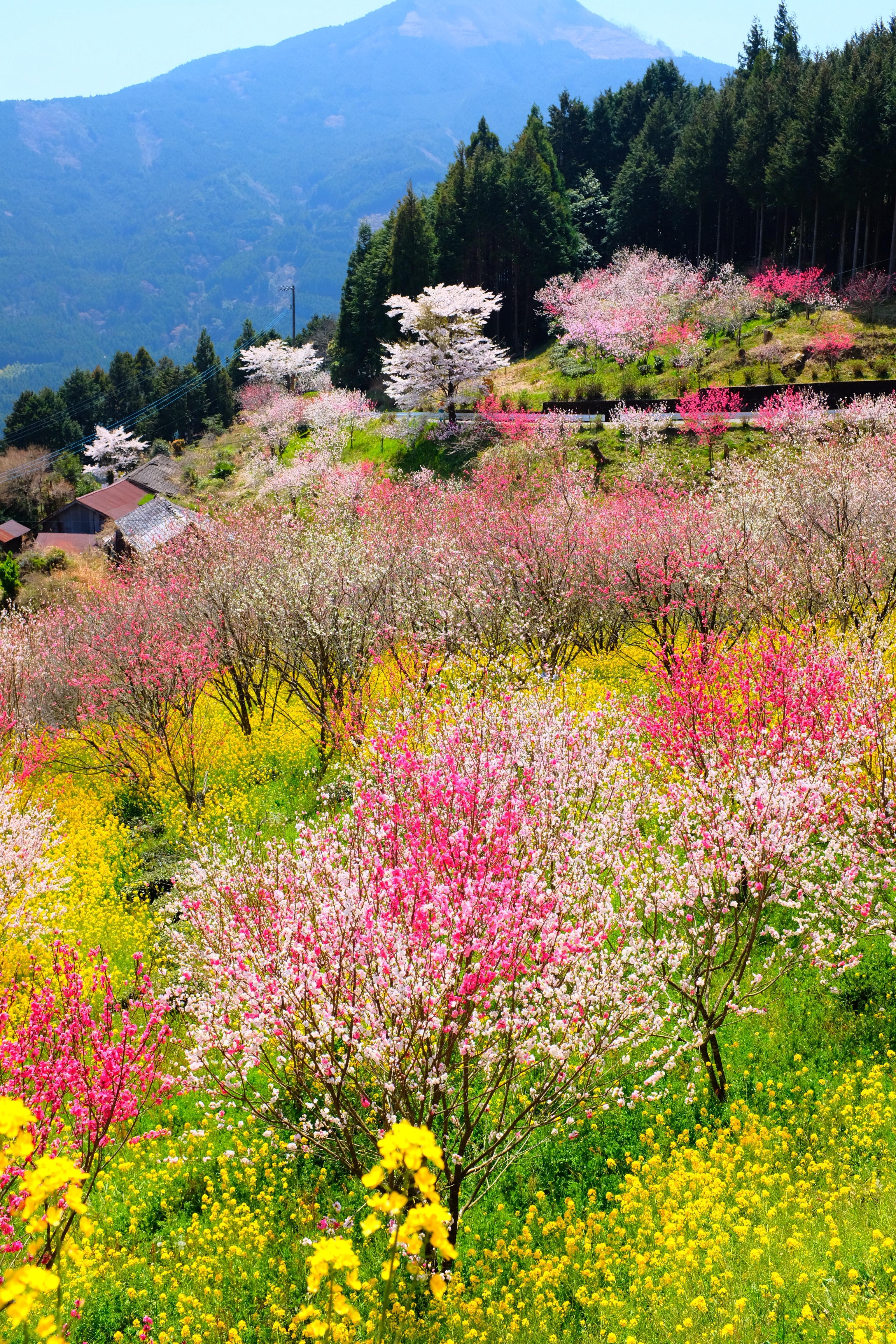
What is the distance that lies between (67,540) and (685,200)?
51033 millimetres

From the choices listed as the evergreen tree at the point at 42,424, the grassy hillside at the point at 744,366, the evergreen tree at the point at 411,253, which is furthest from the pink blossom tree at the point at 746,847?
the evergreen tree at the point at 42,424

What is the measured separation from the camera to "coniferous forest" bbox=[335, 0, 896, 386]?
49.7 meters

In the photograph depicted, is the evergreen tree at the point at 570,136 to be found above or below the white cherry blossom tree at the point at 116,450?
above

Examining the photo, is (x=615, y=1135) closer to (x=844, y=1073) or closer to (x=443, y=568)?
(x=844, y=1073)

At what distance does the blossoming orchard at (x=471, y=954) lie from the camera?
6.25m

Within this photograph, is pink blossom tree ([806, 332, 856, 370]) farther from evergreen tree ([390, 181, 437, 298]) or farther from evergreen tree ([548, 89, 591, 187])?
evergreen tree ([548, 89, 591, 187])

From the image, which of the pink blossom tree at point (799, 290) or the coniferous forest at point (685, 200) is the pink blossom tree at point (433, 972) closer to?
the pink blossom tree at point (799, 290)

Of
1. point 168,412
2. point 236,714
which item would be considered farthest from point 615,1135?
point 168,412

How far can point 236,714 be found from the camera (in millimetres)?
21734

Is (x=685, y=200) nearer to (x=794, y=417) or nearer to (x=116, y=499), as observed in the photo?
(x=794, y=417)

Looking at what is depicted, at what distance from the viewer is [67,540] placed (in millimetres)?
62125

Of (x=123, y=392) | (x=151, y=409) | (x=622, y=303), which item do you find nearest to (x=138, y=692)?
(x=622, y=303)

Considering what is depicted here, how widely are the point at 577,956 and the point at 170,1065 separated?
5970mm

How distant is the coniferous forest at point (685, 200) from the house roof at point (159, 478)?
1508 centimetres
